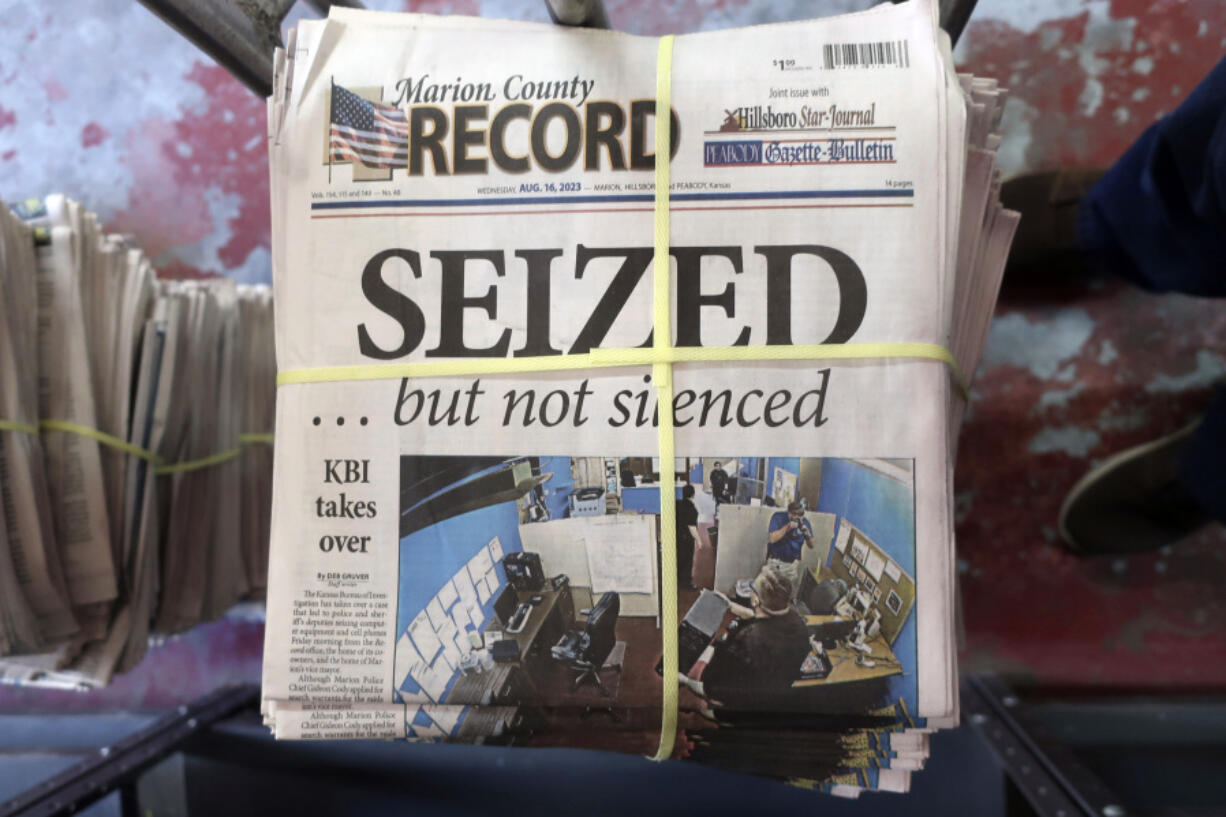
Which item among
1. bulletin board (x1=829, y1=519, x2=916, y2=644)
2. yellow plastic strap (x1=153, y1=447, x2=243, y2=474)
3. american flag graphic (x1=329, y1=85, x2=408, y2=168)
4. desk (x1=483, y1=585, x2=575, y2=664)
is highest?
american flag graphic (x1=329, y1=85, x2=408, y2=168)

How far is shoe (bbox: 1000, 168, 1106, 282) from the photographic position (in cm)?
91

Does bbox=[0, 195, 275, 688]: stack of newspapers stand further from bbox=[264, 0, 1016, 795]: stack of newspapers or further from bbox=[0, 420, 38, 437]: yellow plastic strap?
bbox=[264, 0, 1016, 795]: stack of newspapers

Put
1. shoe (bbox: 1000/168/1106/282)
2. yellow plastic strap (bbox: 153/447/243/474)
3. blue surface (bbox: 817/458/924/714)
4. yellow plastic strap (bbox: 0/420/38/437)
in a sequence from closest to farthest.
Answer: blue surface (bbox: 817/458/924/714)
yellow plastic strap (bbox: 0/420/38/437)
yellow plastic strap (bbox: 153/447/243/474)
shoe (bbox: 1000/168/1106/282)

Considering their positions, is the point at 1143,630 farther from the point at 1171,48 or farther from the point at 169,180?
the point at 169,180

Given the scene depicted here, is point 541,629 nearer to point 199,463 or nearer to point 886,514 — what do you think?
point 886,514

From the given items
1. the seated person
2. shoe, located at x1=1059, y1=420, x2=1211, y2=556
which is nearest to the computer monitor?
the seated person

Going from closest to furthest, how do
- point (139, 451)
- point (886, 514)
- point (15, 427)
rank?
point (886, 514)
point (15, 427)
point (139, 451)

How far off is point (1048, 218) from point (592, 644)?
798 mm

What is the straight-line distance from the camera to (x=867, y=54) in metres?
0.47

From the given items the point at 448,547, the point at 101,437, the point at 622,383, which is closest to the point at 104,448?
the point at 101,437

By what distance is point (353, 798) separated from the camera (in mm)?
865

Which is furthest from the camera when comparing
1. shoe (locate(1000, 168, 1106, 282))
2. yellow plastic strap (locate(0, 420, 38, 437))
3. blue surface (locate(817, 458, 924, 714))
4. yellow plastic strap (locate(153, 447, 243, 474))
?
shoe (locate(1000, 168, 1106, 282))

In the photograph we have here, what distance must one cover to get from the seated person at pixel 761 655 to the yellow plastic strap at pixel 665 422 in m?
0.02

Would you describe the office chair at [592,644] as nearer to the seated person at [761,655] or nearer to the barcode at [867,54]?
the seated person at [761,655]
